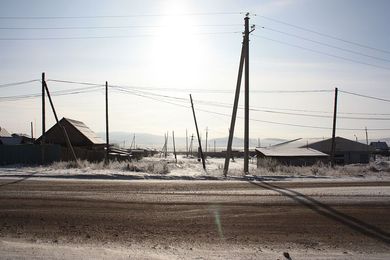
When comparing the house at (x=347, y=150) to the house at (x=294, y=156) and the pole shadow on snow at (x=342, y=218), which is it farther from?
the pole shadow on snow at (x=342, y=218)

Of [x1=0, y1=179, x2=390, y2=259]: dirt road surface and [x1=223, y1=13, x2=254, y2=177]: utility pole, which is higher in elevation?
[x1=223, y1=13, x2=254, y2=177]: utility pole

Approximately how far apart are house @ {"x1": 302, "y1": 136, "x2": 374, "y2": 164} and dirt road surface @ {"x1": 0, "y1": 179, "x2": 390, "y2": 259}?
5209 cm

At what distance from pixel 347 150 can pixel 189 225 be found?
60429 mm

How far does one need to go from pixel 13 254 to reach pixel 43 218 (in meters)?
3.07

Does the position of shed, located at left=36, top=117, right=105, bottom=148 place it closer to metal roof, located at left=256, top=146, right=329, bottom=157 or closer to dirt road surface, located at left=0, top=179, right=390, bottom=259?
metal roof, located at left=256, top=146, right=329, bottom=157

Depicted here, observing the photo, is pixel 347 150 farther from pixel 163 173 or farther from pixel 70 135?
pixel 163 173

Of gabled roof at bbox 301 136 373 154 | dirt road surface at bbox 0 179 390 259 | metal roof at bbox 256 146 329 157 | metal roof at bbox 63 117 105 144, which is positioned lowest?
dirt road surface at bbox 0 179 390 259

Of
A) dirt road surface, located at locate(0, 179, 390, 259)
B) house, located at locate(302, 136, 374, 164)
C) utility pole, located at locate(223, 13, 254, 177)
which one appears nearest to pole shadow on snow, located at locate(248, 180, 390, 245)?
dirt road surface, located at locate(0, 179, 390, 259)

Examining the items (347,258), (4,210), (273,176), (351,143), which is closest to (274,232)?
(347,258)

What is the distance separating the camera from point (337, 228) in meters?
9.96

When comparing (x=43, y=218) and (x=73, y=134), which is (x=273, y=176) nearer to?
(x=43, y=218)

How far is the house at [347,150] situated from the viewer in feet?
214

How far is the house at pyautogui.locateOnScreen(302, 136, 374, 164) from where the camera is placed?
65188mm

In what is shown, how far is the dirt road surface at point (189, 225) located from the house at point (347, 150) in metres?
52.1
